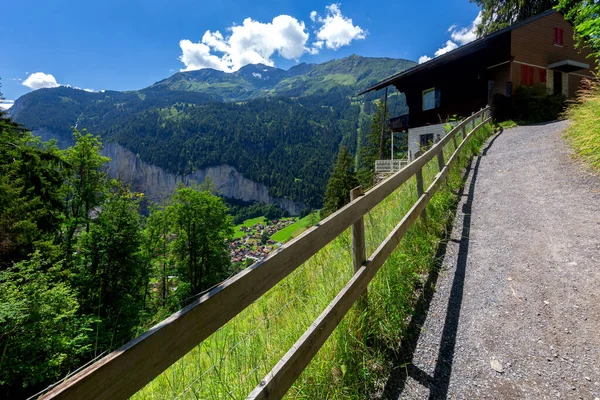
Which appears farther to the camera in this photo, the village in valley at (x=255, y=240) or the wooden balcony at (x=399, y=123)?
the village in valley at (x=255, y=240)

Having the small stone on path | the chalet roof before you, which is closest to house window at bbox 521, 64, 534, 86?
the chalet roof

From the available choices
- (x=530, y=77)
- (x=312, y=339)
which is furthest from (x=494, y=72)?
(x=312, y=339)

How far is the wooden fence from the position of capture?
87cm

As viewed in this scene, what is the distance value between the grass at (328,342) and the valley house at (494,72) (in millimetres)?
14397

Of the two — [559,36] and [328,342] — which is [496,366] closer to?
[328,342]

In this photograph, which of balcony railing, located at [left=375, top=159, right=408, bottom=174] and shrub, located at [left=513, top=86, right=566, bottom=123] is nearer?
shrub, located at [left=513, top=86, right=566, bottom=123]

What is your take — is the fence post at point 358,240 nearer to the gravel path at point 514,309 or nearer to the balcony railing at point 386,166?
the gravel path at point 514,309

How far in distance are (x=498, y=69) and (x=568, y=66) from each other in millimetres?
5858

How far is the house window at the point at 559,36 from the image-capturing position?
65.0ft

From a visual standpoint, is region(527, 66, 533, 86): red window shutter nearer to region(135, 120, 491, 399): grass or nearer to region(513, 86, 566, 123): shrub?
region(513, 86, 566, 123): shrub

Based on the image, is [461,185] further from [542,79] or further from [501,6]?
[501,6]

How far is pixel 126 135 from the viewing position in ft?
526

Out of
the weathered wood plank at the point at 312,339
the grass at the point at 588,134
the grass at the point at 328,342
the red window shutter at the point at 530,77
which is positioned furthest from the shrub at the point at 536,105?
the weathered wood plank at the point at 312,339

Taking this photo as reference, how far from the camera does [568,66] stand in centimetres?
1933
